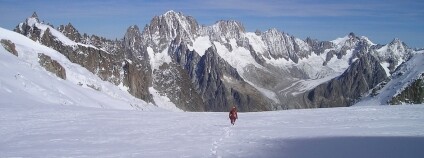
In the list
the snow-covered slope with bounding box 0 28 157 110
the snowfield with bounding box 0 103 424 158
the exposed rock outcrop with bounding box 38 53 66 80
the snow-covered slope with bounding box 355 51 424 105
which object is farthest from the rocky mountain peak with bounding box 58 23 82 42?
the snowfield with bounding box 0 103 424 158

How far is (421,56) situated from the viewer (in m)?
130

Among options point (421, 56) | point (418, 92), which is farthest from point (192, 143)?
point (421, 56)

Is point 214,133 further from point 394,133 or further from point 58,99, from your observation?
point 58,99

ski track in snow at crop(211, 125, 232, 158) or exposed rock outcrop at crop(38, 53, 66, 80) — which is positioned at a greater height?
exposed rock outcrop at crop(38, 53, 66, 80)

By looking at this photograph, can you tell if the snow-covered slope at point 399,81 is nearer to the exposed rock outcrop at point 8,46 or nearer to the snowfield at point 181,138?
the exposed rock outcrop at point 8,46

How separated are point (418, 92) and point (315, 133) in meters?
92.5

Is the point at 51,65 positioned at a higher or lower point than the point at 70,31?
lower

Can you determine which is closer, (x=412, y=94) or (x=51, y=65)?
(x=51, y=65)

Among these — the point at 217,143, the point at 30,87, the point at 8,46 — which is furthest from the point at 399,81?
the point at 217,143

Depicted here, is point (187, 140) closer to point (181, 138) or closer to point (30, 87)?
point (181, 138)

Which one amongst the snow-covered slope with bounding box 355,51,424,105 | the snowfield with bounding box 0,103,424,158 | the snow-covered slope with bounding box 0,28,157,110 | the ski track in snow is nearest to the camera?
the ski track in snow

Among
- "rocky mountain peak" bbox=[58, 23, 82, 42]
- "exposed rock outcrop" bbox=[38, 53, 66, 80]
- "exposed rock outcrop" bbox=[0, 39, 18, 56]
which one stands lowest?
"exposed rock outcrop" bbox=[38, 53, 66, 80]

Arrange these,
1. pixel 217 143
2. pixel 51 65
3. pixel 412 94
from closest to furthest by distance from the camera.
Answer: pixel 217 143, pixel 51 65, pixel 412 94

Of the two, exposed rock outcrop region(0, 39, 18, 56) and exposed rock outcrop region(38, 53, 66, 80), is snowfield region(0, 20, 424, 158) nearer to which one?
exposed rock outcrop region(0, 39, 18, 56)
